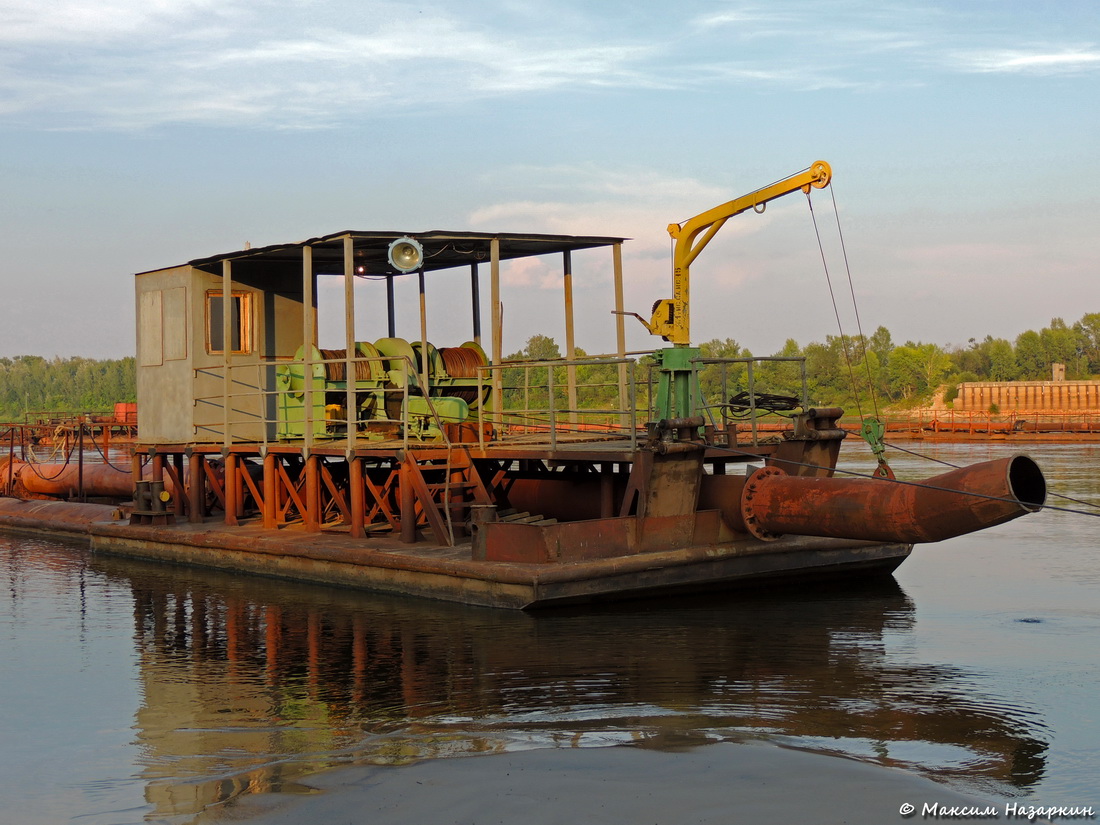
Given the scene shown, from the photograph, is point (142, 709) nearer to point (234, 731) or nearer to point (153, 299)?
point (234, 731)

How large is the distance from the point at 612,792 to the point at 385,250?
1198cm

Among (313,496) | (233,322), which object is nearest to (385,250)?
(233,322)

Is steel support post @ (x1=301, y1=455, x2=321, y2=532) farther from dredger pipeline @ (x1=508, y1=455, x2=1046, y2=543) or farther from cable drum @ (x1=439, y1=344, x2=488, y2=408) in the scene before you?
dredger pipeline @ (x1=508, y1=455, x2=1046, y2=543)

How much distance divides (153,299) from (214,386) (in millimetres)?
1822

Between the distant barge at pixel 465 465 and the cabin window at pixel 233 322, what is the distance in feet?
0.11

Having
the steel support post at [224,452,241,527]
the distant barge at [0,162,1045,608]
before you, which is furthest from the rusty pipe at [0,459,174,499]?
the steel support post at [224,452,241,527]

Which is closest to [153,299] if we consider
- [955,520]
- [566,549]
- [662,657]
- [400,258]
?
[400,258]

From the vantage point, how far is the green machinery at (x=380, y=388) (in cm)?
1684

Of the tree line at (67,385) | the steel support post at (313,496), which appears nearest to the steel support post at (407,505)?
the steel support post at (313,496)

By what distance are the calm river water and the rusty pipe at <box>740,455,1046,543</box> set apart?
42.1 inches

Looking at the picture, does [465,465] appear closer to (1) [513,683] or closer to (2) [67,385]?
(1) [513,683]

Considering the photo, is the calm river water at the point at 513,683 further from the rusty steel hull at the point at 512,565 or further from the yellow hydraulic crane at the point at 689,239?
the yellow hydraulic crane at the point at 689,239

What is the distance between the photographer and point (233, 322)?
19.2 m

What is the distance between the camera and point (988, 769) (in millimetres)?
7926
